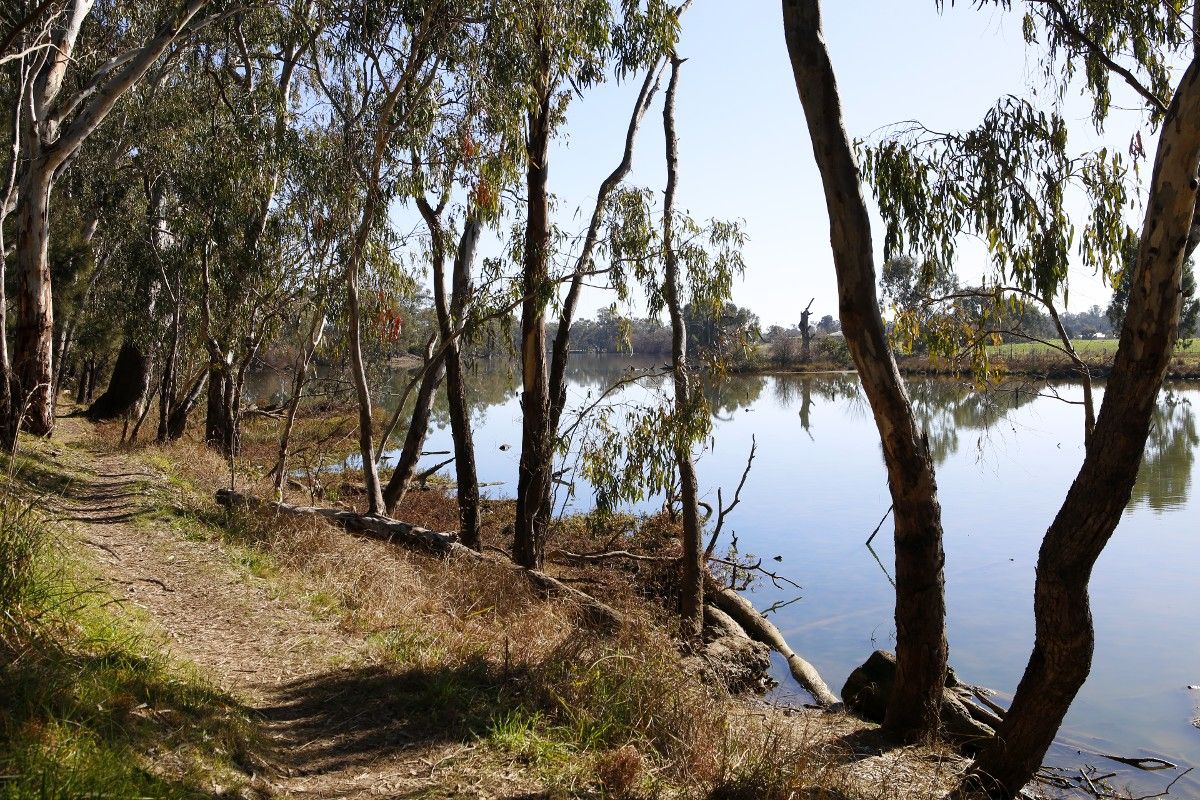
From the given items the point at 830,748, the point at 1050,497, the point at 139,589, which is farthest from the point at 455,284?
the point at 1050,497

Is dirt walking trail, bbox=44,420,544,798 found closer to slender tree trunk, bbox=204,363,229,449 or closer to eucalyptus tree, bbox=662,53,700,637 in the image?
eucalyptus tree, bbox=662,53,700,637

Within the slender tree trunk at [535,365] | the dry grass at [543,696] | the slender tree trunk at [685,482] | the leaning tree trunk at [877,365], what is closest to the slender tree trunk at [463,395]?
the slender tree trunk at [535,365]

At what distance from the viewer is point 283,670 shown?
168 inches

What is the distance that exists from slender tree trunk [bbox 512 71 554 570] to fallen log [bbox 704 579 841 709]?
1911 mm

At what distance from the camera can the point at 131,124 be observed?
45.1ft

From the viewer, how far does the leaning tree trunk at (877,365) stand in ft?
15.9

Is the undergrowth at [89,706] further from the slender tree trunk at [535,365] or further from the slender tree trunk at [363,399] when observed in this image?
the slender tree trunk at [535,365]

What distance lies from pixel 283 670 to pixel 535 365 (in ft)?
14.4

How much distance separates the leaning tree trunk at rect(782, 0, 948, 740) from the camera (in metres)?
4.86

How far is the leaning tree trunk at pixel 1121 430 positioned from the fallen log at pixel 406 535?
9.55 feet

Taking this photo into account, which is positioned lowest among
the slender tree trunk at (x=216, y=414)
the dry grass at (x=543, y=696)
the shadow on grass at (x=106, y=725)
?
the dry grass at (x=543, y=696)

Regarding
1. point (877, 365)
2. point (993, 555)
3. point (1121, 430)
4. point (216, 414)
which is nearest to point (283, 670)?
point (877, 365)

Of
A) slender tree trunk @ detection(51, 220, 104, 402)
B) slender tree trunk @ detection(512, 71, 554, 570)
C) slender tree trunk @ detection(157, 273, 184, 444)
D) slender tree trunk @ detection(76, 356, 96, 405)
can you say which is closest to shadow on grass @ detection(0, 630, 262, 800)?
slender tree trunk @ detection(512, 71, 554, 570)

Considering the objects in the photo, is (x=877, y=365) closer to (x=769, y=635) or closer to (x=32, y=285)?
(x=769, y=635)
